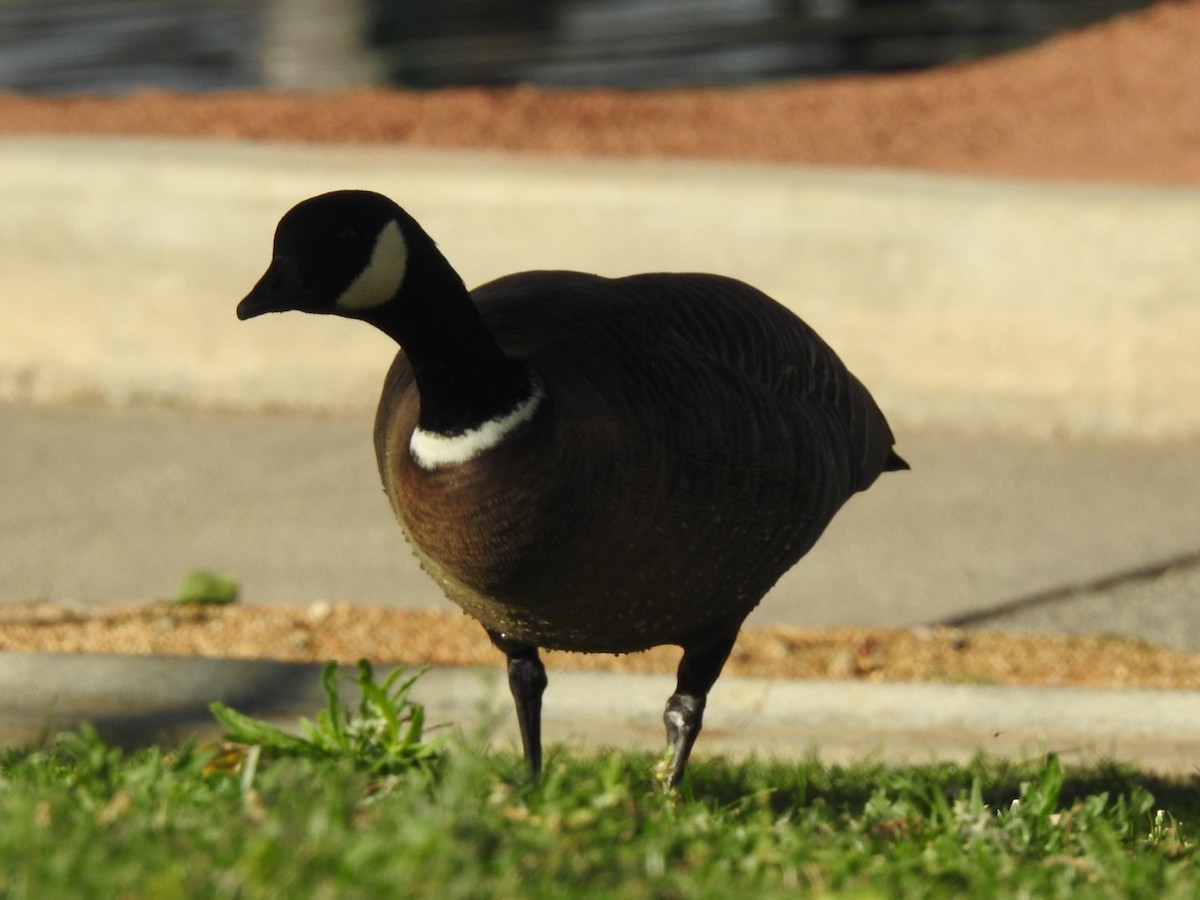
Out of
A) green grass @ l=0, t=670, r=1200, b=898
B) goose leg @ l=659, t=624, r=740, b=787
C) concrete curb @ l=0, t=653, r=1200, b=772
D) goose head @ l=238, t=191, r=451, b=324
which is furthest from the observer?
concrete curb @ l=0, t=653, r=1200, b=772

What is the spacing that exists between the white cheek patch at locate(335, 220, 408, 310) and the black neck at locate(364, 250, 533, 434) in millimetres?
26

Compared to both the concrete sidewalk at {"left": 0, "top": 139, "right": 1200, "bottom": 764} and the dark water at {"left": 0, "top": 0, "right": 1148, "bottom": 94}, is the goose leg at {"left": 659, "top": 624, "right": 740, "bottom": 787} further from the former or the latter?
the dark water at {"left": 0, "top": 0, "right": 1148, "bottom": 94}

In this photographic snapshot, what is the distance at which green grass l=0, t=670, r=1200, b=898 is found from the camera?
274 cm

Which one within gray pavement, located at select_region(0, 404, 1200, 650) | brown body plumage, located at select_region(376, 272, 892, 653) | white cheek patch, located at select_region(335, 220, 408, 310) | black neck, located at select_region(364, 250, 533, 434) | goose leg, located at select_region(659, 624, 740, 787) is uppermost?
white cheek patch, located at select_region(335, 220, 408, 310)

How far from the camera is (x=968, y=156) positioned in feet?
Answer: 34.6

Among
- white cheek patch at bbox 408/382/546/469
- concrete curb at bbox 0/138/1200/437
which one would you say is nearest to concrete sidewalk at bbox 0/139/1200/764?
concrete curb at bbox 0/138/1200/437

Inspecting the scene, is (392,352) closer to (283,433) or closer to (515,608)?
(283,433)

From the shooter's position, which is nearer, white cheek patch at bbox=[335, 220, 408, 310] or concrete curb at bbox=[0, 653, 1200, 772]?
white cheek patch at bbox=[335, 220, 408, 310]

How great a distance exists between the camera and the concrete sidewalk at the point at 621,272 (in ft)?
21.5

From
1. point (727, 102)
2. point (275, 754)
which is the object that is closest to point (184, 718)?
point (275, 754)

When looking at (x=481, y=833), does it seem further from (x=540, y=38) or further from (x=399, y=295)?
(x=540, y=38)

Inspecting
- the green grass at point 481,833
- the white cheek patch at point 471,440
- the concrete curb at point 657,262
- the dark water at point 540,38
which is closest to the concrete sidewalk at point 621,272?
the concrete curb at point 657,262

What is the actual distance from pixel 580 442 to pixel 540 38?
11923mm

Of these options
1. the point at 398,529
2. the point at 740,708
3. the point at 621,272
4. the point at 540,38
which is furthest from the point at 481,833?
the point at 540,38
